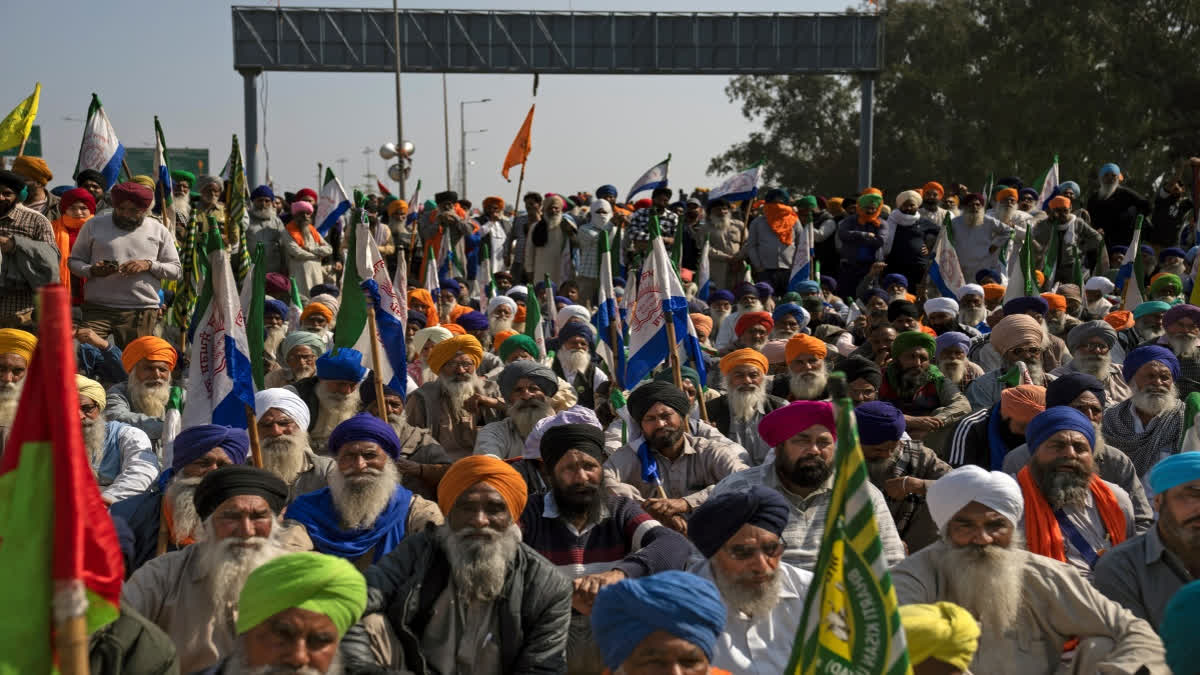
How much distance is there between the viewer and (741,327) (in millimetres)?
10852

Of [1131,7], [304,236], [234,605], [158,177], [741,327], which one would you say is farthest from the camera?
[1131,7]

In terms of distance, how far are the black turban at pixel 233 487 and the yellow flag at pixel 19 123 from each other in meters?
8.15

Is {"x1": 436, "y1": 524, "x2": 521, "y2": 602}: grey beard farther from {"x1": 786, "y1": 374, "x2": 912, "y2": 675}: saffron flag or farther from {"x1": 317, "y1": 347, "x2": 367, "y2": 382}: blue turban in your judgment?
{"x1": 317, "y1": 347, "x2": 367, "y2": 382}: blue turban

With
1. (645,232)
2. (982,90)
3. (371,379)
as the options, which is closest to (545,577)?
(371,379)

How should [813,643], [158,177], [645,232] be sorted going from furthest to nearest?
[645,232]
[158,177]
[813,643]

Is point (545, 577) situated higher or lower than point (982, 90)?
lower

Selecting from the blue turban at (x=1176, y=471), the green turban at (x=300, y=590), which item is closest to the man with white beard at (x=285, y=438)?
the green turban at (x=300, y=590)

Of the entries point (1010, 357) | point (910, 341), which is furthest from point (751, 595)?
point (1010, 357)

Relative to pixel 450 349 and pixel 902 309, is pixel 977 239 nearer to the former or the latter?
pixel 902 309

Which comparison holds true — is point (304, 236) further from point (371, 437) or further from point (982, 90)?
point (982, 90)

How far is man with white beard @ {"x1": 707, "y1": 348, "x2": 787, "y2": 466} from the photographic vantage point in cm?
823

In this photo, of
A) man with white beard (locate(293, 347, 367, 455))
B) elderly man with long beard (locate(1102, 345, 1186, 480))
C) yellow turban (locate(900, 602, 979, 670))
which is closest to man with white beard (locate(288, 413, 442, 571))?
man with white beard (locate(293, 347, 367, 455))

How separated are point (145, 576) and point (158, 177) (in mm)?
7712

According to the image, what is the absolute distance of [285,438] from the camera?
6.84 metres
